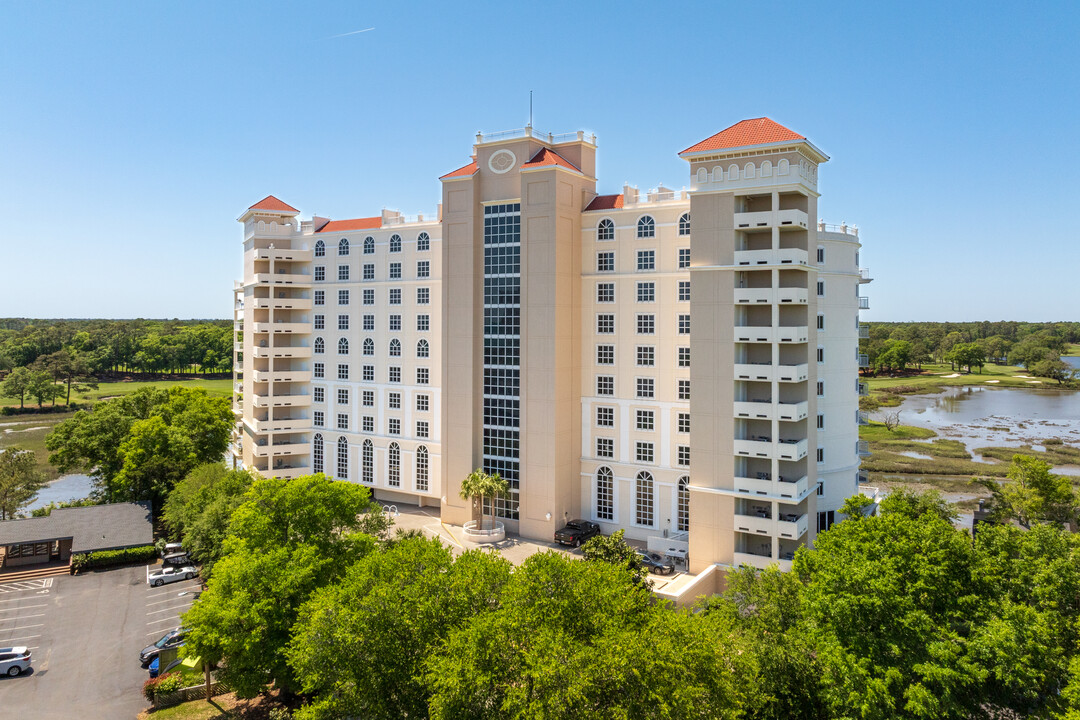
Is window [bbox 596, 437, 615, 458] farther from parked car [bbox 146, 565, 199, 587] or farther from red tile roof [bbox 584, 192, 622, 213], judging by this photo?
parked car [bbox 146, 565, 199, 587]

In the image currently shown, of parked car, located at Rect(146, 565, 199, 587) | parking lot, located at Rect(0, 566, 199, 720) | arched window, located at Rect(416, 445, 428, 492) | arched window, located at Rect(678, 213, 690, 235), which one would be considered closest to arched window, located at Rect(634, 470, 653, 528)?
arched window, located at Rect(678, 213, 690, 235)

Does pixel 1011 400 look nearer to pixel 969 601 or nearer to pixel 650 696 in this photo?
pixel 969 601

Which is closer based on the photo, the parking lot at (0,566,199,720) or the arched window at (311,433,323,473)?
the parking lot at (0,566,199,720)

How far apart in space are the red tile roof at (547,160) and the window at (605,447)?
16.9 meters

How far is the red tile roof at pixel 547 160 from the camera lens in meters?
42.2

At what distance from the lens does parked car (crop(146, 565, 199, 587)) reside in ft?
129

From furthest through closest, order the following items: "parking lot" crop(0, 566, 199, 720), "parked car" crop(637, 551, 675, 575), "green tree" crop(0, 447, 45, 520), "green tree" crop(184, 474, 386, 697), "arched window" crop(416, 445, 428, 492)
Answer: "green tree" crop(0, 447, 45, 520) < "arched window" crop(416, 445, 428, 492) < "parked car" crop(637, 551, 675, 575) < "parking lot" crop(0, 566, 199, 720) < "green tree" crop(184, 474, 386, 697)

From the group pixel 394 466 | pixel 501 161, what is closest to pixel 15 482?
pixel 394 466

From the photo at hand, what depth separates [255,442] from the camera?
54.7m

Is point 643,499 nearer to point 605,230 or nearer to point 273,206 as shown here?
point 605,230

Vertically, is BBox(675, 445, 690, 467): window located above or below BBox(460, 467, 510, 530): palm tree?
above

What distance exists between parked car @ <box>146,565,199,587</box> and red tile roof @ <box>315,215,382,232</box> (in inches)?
1010

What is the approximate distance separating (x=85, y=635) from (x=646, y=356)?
31940 millimetres

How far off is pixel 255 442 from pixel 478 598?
38831mm
